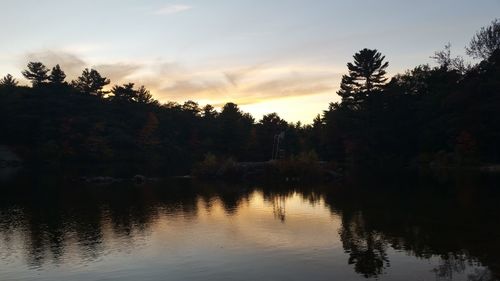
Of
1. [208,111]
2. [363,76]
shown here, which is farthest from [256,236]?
[208,111]

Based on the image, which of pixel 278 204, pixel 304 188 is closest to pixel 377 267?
pixel 278 204

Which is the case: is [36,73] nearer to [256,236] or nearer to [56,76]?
[56,76]

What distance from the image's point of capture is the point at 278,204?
1508 inches

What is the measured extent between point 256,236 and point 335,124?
74279 millimetres

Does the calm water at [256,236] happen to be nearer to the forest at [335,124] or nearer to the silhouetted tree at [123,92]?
the forest at [335,124]

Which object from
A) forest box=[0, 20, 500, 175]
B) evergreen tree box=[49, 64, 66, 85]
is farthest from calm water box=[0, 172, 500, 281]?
evergreen tree box=[49, 64, 66, 85]

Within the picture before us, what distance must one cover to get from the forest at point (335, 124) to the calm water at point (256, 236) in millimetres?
34526

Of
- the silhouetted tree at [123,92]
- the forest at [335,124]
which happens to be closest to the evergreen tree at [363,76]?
the forest at [335,124]

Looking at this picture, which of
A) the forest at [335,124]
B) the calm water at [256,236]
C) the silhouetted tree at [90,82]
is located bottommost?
the calm water at [256,236]

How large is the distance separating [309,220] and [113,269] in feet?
47.1

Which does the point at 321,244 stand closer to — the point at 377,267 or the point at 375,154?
the point at 377,267

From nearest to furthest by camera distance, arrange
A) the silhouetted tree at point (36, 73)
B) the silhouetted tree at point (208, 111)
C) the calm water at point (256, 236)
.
→ the calm water at point (256, 236), the silhouetted tree at point (36, 73), the silhouetted tree at point (208, 111)

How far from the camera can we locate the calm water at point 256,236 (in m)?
18.5

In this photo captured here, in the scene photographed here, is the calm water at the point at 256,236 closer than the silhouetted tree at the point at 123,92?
Yes
